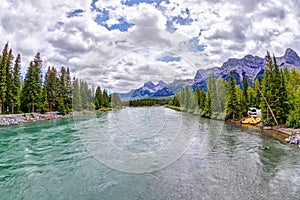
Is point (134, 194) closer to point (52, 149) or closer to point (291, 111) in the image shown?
point (52, 149)

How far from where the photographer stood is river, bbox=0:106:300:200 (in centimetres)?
705

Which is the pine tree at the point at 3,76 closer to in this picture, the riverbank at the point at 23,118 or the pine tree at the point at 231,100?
the riverbank at the point at 23,118

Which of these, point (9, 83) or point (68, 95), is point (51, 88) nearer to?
point (68, 95)

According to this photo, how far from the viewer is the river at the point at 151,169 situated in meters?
7.05

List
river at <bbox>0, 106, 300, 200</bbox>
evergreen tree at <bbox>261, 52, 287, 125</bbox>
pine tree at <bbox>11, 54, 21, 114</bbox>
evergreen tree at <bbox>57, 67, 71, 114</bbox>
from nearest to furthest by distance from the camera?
river at <bbox>0, 106, 300, 200</bbox> < evergreen tree at <bbox>261, 52, 287, 125</bbox> < pine tree at <bbox>11, 54, 21, 114</bbox> < evergreen tree at <bbox>57, 67, 71, 114</bbox>

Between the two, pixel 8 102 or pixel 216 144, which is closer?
pixel 216 144

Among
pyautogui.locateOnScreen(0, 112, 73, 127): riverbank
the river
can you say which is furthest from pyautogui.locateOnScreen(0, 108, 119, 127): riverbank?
the river

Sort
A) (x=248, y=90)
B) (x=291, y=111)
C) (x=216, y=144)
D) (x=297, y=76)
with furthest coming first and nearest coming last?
1. (x=248, y=90)
2. (x=297, y=76)
3. (x=291, y=111)
4. (x=216, y=144)

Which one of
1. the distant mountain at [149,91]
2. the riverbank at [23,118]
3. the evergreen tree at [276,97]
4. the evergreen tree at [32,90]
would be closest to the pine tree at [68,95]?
the riverbank at [23,118]

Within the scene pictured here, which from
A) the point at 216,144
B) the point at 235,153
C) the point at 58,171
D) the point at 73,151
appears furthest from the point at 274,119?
the point at 58,171

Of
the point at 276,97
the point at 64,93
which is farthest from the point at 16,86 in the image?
the point at 276,97

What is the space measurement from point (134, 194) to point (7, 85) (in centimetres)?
3409

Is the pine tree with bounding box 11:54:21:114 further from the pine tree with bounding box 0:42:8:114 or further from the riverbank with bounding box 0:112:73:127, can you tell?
the riverbank with bounding box 0:112:73:127

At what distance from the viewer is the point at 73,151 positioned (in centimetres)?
1268
